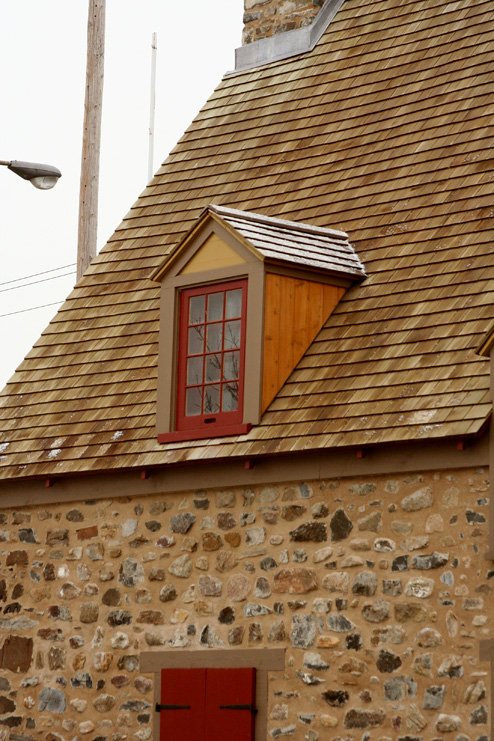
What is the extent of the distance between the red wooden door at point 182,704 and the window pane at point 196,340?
2.64 meters

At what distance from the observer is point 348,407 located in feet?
35.0

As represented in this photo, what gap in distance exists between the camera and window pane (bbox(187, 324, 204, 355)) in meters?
11.8

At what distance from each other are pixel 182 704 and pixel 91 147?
28.3ft

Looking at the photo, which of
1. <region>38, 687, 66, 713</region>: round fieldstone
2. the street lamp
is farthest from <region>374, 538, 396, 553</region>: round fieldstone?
the street lamp

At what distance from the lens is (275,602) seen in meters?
10.7

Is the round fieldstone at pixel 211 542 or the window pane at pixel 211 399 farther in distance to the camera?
the window pane at pixel 211 399

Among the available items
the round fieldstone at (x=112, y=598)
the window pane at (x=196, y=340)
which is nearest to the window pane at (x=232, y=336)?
the window pane at (x=196, y=340)

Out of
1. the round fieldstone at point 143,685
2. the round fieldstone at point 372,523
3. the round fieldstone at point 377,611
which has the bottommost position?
the round fieldstone at point 143,685

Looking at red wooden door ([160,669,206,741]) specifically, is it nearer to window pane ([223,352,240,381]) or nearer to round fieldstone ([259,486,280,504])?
round fieldstone ([259,486,280,504])

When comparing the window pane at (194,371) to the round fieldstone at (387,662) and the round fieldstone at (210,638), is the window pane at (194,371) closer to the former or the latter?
the round fieldstone at (210,638)

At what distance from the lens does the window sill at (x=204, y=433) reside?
36.8 feet

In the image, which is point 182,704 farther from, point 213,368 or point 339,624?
point 213,368

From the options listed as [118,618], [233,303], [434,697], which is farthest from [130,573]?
[434,697]

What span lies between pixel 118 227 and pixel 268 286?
11.6ft
